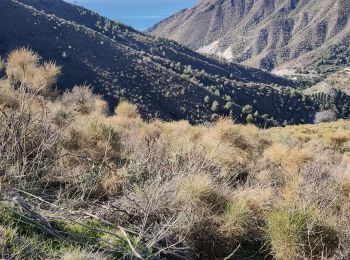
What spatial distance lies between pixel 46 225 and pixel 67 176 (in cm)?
172

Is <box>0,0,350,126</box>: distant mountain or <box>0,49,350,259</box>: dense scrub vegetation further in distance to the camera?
<box>0,0,350,126</box>: distant mountain

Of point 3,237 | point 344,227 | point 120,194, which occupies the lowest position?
point 120,194

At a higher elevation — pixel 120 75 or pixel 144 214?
pixel 144 214

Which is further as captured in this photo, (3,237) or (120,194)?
(120,194)

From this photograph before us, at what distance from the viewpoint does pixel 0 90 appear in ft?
41.2

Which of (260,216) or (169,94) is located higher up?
(260,216)

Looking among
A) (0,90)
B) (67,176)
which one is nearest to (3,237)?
(67,176)

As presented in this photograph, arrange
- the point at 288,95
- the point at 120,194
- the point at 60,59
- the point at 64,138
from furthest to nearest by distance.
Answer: the point at 288,95 < the point at 60,59 < the point at 64,138 < the point at 120,194

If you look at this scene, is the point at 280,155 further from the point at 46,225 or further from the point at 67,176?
the point at 46,225

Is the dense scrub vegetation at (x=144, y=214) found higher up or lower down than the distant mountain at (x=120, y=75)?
higher up

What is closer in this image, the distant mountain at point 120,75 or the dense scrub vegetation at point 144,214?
the dense scrub vegetation at point 144,214

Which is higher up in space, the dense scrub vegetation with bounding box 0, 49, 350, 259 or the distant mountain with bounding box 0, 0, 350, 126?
the dense scrub vegetation with bounding box 0, 49, 350, 259

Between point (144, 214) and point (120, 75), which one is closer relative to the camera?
point (144, 214)

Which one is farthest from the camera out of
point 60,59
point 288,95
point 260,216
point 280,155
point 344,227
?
point 288,95
